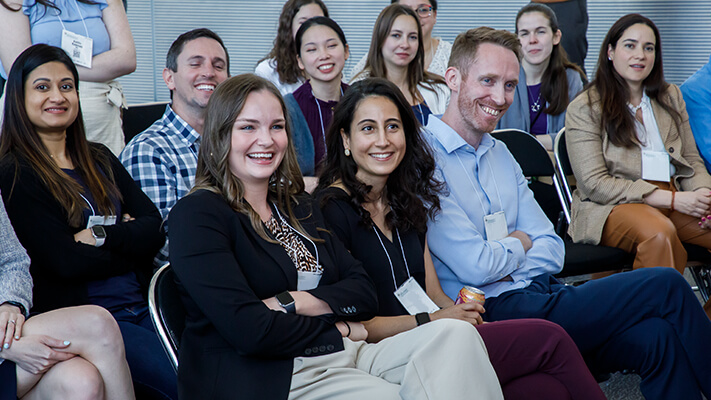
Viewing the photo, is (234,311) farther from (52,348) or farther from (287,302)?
(52,348)

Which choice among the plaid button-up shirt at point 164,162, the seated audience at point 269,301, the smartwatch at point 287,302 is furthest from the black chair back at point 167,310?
the plaid button-up shirt at point 164,162

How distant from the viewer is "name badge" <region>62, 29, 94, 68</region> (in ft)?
9.94

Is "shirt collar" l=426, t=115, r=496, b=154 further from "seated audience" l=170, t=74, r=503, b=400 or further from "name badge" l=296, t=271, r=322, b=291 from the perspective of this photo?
"name badge" l=296, t=271, r=322, b=291

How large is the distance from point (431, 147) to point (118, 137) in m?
1.51

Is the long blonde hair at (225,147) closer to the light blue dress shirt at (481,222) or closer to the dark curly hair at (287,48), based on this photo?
the light blue dress shirt at (481,222)

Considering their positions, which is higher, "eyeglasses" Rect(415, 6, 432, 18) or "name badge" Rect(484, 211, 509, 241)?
"eyeglasses" Rect(415, 6, 432, 18)

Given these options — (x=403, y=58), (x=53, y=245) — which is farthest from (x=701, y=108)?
(x=53, y=245)

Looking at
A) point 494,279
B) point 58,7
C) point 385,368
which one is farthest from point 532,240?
point 58,7

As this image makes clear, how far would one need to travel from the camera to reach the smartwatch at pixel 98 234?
86.8 inches

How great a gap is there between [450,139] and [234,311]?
4.14 ft

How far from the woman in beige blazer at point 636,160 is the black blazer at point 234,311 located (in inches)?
76.1

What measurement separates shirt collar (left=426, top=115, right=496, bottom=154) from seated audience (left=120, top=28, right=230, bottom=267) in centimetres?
97

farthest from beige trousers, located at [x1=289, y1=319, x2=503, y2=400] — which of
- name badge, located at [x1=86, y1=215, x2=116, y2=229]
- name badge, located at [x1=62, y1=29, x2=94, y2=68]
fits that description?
name badge, located at [x1=62, y1=29, x2=94, y2=68]

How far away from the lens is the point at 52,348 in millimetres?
1843
